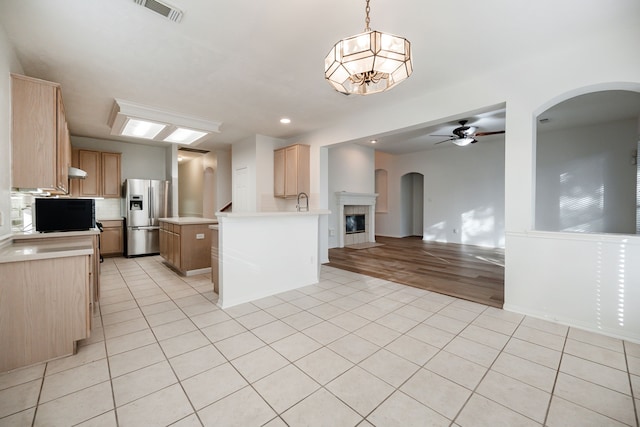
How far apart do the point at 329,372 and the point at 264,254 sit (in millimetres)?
1814

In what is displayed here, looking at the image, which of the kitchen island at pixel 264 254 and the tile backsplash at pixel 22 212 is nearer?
the tile backsplash at pixel 22 212

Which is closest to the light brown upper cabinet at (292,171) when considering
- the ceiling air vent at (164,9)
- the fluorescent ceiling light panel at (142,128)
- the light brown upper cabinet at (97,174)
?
the fluorescent ceiling light panel at (142,128)

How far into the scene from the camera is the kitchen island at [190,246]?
4.22 metres

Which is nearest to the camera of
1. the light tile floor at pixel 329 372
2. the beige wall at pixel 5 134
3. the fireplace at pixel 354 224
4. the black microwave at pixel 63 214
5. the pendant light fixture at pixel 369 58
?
the light tile floor at pixel 329 372

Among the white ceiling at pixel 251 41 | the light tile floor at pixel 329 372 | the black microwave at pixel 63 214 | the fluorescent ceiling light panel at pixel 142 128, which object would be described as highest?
the white ceiling at pixel 251 41

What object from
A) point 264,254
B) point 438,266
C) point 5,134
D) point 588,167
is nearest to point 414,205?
point 588,167

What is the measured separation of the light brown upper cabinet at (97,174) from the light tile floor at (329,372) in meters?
4.05

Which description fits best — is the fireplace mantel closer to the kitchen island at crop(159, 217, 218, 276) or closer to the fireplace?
the fireplace

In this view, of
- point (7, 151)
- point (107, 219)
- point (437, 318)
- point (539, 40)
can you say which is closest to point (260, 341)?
point (437, 318)

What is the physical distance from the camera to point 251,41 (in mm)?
2422

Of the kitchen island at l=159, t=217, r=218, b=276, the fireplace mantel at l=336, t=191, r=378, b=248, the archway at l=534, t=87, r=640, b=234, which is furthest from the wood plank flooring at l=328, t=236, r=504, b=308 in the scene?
the kitchen island at l=159, t=217, r=218, b=276

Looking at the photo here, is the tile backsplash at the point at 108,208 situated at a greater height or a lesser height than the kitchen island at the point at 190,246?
greater

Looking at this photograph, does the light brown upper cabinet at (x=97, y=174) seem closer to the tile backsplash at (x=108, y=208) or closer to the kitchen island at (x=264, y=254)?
the tile backsplash at (x=108, y=208)

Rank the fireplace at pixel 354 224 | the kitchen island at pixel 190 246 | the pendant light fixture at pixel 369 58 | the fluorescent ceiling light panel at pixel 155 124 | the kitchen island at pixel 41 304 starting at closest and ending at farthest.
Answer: the pendant light fixture at pixel 369 58
the kitchen island at pixel 41 304
the fluorescent ceiling light panel at pixel 155 124
the kitchen island at pixel 190 246
the fireplace at pixel 354 224
